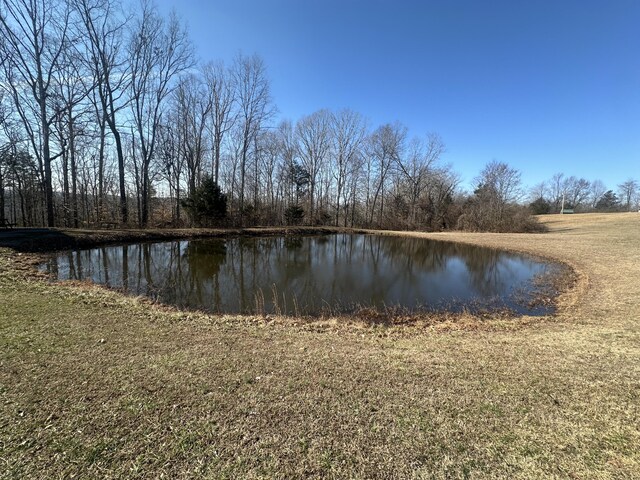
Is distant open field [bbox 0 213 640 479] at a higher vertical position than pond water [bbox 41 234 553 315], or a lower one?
higher

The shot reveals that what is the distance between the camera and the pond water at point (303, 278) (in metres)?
7.61

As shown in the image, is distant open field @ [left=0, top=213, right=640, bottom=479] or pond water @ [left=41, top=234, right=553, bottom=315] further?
pond water @ [left=41, top=234, right=553, bottom=315]

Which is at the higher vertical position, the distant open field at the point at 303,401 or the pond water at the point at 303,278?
the distant open field at the point at 303,401

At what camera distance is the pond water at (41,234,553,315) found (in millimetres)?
7605

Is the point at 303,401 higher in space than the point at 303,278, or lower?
higher

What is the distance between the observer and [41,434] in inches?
85.5

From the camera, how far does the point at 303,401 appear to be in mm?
2773

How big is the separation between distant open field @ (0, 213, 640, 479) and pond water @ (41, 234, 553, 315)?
255 centimetres

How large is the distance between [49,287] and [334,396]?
740 centimetres

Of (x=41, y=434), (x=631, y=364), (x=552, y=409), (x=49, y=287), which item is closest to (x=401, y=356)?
(x=552, y=409)

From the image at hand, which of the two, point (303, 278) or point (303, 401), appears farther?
point (303, 278)

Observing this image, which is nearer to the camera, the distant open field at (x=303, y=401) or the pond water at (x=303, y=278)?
the distant open field at (x=303, y=401)

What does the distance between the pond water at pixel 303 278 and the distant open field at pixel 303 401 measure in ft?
8.37

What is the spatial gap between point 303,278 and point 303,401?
24.5ft
